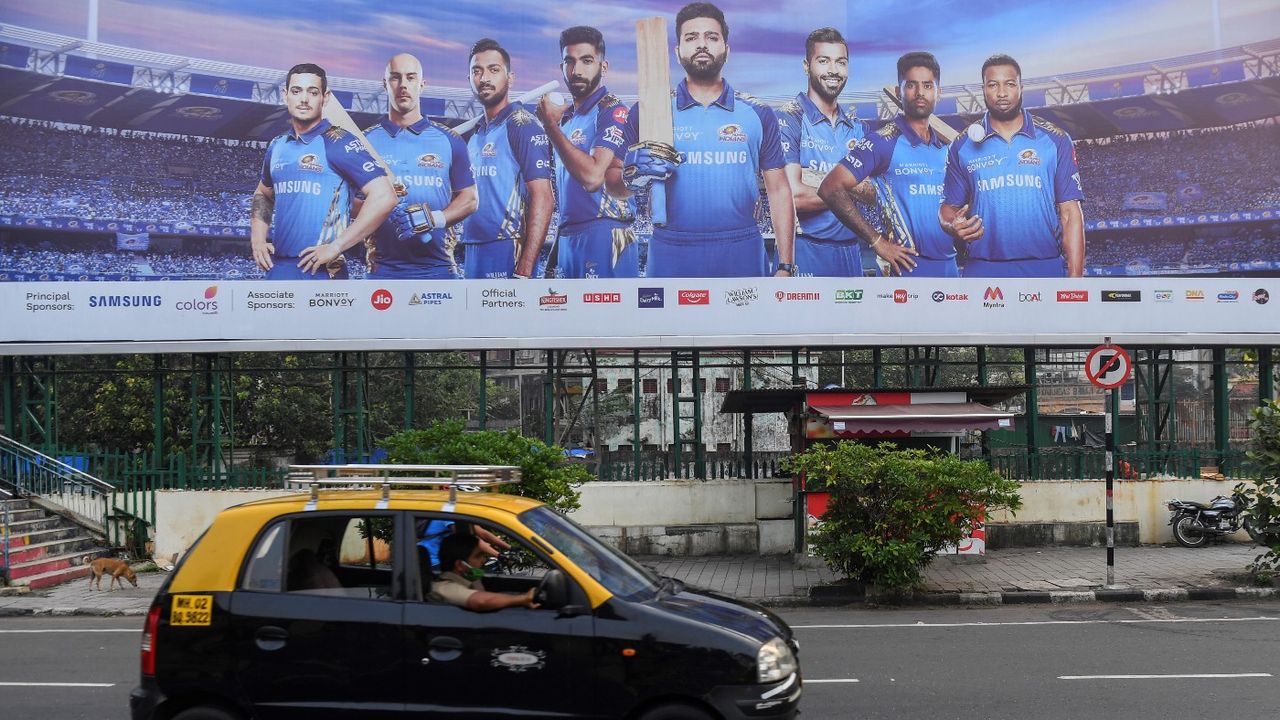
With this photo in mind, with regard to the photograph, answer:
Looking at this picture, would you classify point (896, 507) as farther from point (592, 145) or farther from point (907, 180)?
point (592, 145)

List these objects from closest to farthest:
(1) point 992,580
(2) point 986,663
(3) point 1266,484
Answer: (2) point 986,663 → (3) point 1266,484 → (1) point 992,580

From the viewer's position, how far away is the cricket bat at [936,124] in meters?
19.0

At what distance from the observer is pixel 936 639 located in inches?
395

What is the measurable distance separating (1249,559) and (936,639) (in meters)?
7.44

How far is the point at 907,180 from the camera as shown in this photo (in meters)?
18.8

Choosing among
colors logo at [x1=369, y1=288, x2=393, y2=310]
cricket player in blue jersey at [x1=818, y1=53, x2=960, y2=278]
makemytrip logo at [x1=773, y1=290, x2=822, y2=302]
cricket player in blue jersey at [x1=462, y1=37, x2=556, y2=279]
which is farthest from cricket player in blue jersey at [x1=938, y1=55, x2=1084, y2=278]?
colors logo at [x1=369, y1=288, x2=393, y2=310]

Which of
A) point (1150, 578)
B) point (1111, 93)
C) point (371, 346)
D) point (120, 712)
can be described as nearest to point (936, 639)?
point (1150, 578)

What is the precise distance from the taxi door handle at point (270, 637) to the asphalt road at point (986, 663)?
308cm

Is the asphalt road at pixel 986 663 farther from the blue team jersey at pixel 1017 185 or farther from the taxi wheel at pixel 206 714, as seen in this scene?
the blue team jersey at pixel 1017 185

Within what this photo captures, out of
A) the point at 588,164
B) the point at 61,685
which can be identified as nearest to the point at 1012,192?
the point at 588,164

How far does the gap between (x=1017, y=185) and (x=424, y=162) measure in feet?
35.6

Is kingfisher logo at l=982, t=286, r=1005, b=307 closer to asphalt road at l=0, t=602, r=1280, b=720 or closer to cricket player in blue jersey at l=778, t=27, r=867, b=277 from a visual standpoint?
cricket player in blue jersey at l=778, t=27, r=867, b=277

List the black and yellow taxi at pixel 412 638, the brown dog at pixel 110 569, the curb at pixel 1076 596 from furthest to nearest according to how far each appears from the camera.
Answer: the brown dog at pixel 110 569 < the curb at pixel 1076 596 < the black and yellow taxi at pixel 412 638

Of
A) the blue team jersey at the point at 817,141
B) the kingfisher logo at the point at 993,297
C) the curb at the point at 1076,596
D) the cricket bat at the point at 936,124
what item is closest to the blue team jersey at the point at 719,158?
the blue team jersey at the point at 817,141
